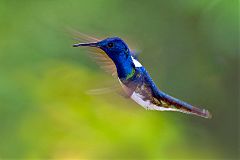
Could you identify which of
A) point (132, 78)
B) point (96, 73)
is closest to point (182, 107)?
point (132, 78)

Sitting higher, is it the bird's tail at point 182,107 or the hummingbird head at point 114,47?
the hummingbird head at point 114,47

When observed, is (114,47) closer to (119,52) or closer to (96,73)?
(119,52)

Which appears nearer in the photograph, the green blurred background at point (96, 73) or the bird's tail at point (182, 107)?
the bird's tail at point (182, 107)

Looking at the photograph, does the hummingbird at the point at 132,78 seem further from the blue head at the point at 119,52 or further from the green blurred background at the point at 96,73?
the green blurred background at the point at 96,73

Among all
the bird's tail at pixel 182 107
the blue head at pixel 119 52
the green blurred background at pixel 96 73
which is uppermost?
the blue head at pixel 119 52

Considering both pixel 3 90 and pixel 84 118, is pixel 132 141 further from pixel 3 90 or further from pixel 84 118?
→ pixel 3 90

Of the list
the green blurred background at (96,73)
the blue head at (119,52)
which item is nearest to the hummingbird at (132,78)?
the blue head at (119,52)

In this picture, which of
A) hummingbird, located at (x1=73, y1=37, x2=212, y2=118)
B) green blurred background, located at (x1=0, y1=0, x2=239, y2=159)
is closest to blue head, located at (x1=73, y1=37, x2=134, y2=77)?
hummingbird, located at (x1=73, y1=37, x2=212, y2=118)
